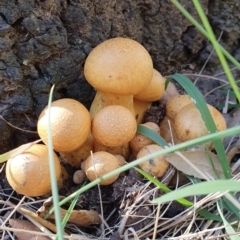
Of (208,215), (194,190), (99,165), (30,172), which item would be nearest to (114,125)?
(99,165)

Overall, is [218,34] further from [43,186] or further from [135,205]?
[43,186]

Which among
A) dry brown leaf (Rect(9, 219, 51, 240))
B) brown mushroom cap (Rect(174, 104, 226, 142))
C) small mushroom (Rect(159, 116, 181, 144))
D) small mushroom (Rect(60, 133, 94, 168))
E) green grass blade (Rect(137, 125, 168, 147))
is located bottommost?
dry brown leaf (Rect(9, 219, 51, 240))

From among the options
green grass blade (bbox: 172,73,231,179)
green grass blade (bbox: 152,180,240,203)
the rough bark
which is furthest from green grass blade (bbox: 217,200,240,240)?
the rough bark

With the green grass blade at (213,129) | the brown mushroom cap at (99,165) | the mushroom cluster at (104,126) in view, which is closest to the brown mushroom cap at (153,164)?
the mushroom cluster at (104,126)

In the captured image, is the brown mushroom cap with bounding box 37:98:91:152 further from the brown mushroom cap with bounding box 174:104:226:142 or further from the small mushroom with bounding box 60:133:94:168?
the brown mushroom cap with bounding box 174:104:226:142

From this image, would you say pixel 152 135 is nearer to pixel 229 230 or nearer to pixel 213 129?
pixel 213 129

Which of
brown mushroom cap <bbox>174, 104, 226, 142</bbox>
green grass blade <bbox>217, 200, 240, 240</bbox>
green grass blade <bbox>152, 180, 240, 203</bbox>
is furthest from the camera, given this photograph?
brown mushroom cap <bbox>174, 104, 226, 142</bbox>
